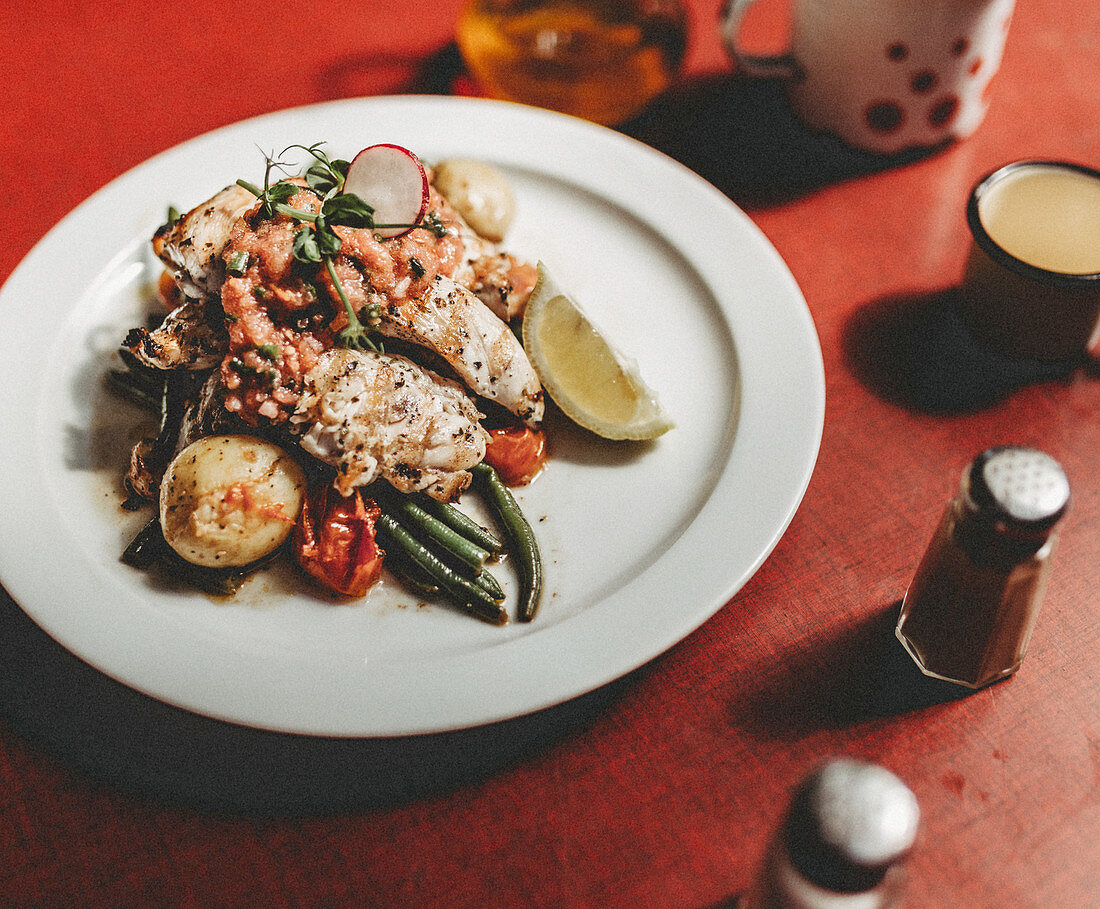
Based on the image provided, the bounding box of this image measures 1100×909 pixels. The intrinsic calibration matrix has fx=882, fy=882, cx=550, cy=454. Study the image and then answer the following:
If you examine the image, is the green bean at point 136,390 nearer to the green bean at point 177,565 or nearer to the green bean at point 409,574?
the green bean at point 177,565

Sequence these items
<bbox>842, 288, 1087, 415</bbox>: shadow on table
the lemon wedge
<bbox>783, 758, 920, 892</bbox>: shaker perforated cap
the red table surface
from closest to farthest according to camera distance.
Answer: <bbox>783, 758, 920, 892</bbox>: shaker perforated cap
the red table surface
the lemon wedge
<bbox>842, 288, 1087, 415</bbox>: shadow on table

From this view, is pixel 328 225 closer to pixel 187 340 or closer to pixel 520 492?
pixel 187 340

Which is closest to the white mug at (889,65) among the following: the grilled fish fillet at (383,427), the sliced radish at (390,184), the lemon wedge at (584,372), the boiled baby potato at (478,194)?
the boiled baby potato at (478,194)

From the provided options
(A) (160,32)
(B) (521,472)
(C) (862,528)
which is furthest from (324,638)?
(A) (160,32)

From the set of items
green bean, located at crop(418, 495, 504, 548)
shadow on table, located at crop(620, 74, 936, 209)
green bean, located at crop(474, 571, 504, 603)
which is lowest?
green bean, located at crop(474, 571, 504, 603)

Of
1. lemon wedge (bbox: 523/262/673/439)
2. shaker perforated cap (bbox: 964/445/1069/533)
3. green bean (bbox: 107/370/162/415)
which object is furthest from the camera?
green bean (bbox: 107/370/162/415)

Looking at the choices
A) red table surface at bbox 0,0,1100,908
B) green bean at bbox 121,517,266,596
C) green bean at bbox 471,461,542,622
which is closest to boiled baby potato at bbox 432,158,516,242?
green bean at bbox 471,461,542,622

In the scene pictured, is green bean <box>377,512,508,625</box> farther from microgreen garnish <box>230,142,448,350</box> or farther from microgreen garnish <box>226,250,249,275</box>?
microgreen garnish <box>226,250,249,275</box>

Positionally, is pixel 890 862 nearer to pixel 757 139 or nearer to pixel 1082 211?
pixel 1082 211
